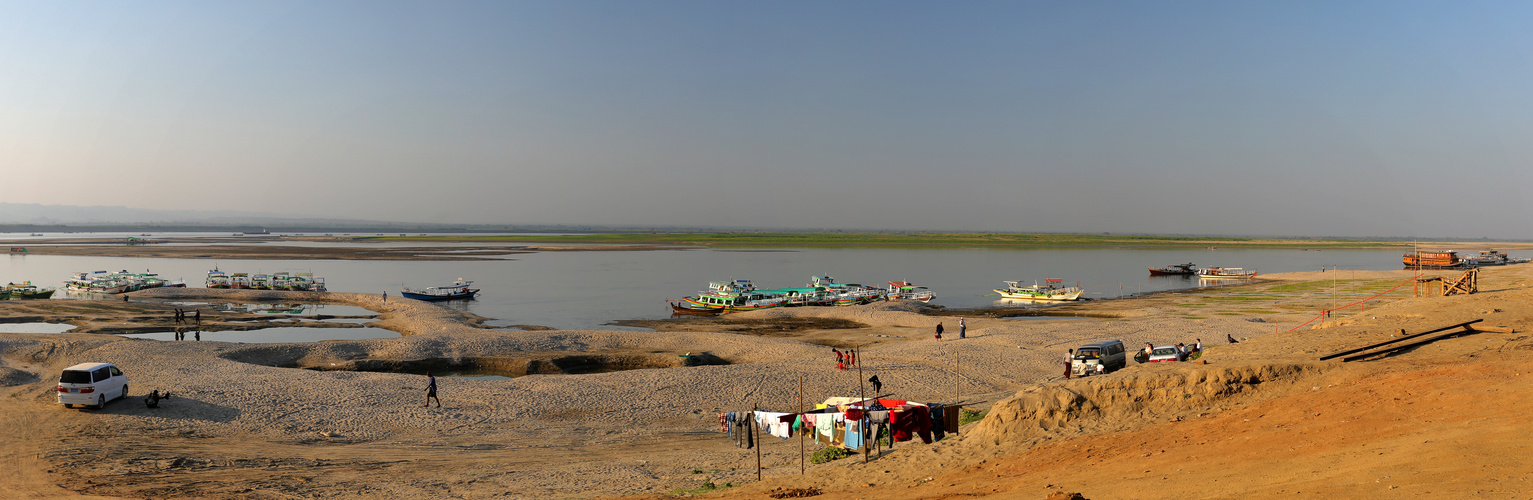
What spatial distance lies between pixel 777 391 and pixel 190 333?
42.2 metres

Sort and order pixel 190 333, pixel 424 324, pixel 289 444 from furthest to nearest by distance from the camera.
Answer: pixel 424 324, pixel 190 333, pixel 289 444

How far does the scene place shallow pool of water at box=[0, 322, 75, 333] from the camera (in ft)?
161

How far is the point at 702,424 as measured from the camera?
2503 cm

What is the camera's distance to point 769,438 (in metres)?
22.4

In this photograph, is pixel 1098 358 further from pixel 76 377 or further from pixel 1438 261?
pixel 1438 261

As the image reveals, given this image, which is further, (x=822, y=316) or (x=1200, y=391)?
(x=822, y=316)

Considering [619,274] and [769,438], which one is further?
[619,274]

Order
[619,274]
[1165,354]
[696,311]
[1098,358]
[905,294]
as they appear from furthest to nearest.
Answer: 1. [619,274]
2. [905,294]
3. [696,311]
4. [1165,354]
5. [1098,358]

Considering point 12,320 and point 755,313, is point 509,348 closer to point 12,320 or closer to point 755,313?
point 755,313

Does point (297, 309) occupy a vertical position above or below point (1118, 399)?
below

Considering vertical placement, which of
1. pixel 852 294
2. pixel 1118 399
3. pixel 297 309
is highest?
A: pixel 1118 399

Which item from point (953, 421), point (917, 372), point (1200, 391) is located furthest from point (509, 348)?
point (1200, 391)

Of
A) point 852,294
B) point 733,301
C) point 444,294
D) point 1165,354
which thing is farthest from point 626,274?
point 1165,354

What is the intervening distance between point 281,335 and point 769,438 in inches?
1701
